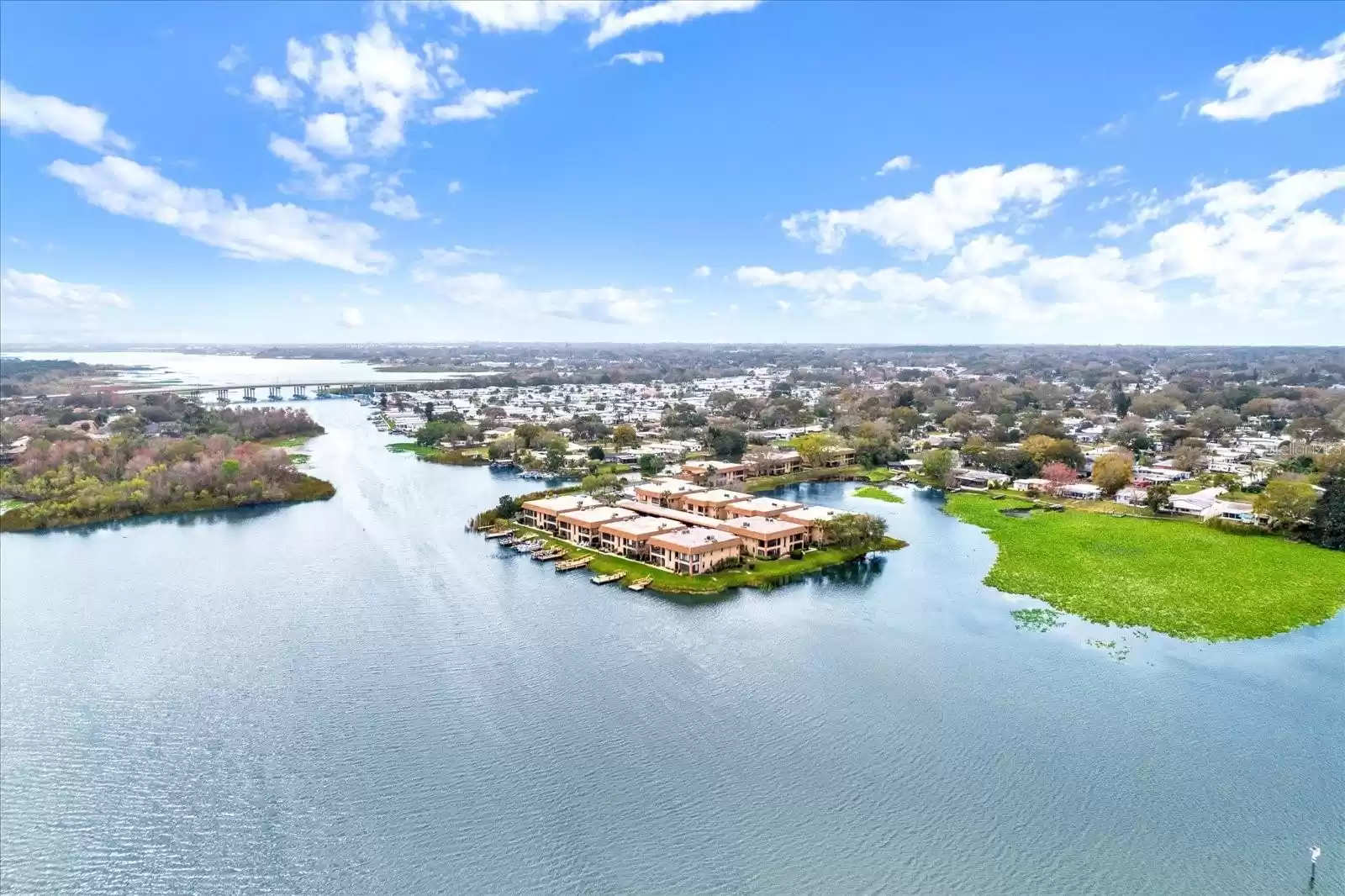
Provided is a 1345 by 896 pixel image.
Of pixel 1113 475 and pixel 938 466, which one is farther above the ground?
pixel 1113 475

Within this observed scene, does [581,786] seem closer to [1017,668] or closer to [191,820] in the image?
[191,820]

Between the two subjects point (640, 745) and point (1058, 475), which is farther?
point (1058, 475)

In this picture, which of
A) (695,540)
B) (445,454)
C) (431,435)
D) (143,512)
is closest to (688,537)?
(695,540)

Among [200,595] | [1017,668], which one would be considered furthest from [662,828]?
[200,595]

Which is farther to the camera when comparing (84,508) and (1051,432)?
(1051,432)

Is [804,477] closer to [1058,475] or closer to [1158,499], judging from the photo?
[1058,475]
